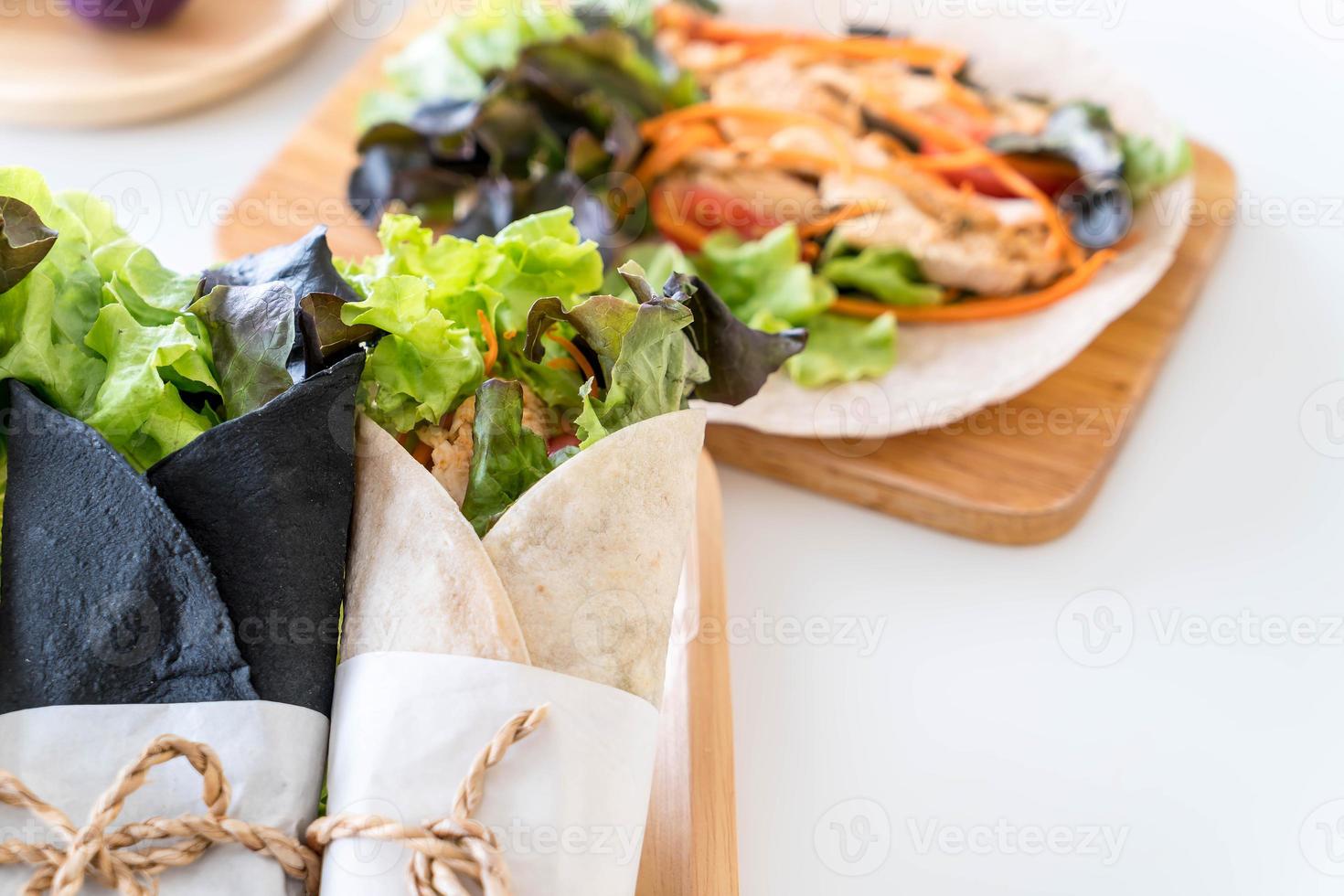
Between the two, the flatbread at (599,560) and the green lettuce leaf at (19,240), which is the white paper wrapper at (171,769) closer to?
the flatbread at (599,560)

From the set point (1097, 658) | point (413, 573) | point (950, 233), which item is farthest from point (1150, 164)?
point (413, 573)

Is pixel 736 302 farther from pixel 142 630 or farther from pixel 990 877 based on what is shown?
pixel 142 630

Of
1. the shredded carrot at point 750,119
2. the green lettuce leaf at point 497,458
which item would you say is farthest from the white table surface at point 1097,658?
the shredded carrot at point 750,119

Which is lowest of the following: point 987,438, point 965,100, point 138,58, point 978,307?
point 138,58

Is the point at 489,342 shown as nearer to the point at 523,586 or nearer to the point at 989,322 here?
the point at 523,586

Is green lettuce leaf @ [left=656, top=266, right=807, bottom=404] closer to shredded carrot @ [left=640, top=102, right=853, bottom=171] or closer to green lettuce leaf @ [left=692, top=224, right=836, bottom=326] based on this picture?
green lettuce leaf @ [left=692, top=224, right=836, bottom=326]

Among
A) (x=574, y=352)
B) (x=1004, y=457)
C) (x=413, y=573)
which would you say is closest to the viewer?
(x=413, y=573)

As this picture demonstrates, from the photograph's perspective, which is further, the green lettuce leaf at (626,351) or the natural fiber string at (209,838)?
the green lettuce leaf at (626,351)
